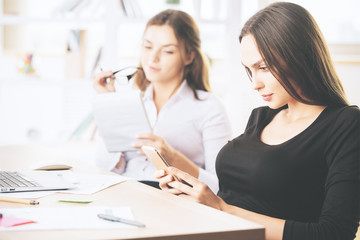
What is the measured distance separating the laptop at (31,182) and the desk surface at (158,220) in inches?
3.7

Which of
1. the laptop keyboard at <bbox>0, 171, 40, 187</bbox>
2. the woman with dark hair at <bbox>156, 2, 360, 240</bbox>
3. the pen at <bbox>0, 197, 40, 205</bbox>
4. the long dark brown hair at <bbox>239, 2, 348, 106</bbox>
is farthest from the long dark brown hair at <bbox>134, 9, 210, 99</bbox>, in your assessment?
the pen at <bbox>0, 197, 40, 205</bbox>

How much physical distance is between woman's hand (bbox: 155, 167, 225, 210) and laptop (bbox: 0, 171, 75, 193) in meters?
0.27

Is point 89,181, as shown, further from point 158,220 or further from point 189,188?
point 158,220

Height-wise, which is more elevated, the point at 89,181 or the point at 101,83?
the point at 101,83

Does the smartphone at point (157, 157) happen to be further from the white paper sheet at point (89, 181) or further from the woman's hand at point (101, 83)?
the woman's hand at point (101, 83)

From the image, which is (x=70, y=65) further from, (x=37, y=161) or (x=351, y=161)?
(x=351, y=161)

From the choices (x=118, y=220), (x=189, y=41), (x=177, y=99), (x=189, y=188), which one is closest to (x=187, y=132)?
(x=177, y=99)

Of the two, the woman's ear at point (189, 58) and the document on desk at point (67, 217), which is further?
the woman's ear at point (189, 58)

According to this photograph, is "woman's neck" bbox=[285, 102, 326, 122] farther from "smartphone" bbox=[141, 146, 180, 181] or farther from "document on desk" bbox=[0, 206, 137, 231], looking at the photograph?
"document on desk" bbox=[0, 206, 137, 231]

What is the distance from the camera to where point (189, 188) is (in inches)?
52.6

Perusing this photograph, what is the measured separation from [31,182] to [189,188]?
459mm

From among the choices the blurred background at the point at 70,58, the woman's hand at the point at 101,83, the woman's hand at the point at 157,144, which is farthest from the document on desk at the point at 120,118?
the blurred background at the point at 70,58

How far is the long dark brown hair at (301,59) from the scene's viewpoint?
4.60ft

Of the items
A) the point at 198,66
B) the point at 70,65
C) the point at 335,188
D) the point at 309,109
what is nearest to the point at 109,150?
the point at 198,66
